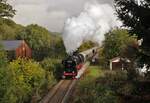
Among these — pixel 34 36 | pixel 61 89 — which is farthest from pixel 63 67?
pixel 34 36

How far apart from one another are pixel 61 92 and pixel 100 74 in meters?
10.6

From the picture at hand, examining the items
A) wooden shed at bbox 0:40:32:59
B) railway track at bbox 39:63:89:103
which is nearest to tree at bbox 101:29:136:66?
wooden shed at bbox 0:40:32:59

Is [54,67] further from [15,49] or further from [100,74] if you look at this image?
[15,49]

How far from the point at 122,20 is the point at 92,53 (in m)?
77.4

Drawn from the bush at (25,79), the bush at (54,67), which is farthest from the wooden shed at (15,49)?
the bush at (25,79)

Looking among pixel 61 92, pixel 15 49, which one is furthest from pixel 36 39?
pixel 61 92

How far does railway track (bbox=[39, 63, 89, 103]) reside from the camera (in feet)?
123

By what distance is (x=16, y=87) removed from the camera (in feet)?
111

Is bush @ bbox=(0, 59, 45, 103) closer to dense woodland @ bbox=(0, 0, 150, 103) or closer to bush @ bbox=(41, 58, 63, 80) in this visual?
dense woodland @ bbox=(0, 0, 150, 103)

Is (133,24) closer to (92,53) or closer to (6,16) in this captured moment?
(6,16)

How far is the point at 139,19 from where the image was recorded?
15391 millimetres

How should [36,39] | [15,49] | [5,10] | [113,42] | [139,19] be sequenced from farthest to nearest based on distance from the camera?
1. [36,39]
2. [15,49]
3. [113,42]
4. [5,10]
5. [139,19]

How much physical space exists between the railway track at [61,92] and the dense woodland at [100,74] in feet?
2.98

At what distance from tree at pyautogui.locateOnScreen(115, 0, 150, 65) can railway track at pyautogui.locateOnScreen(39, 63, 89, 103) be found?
22138mm
